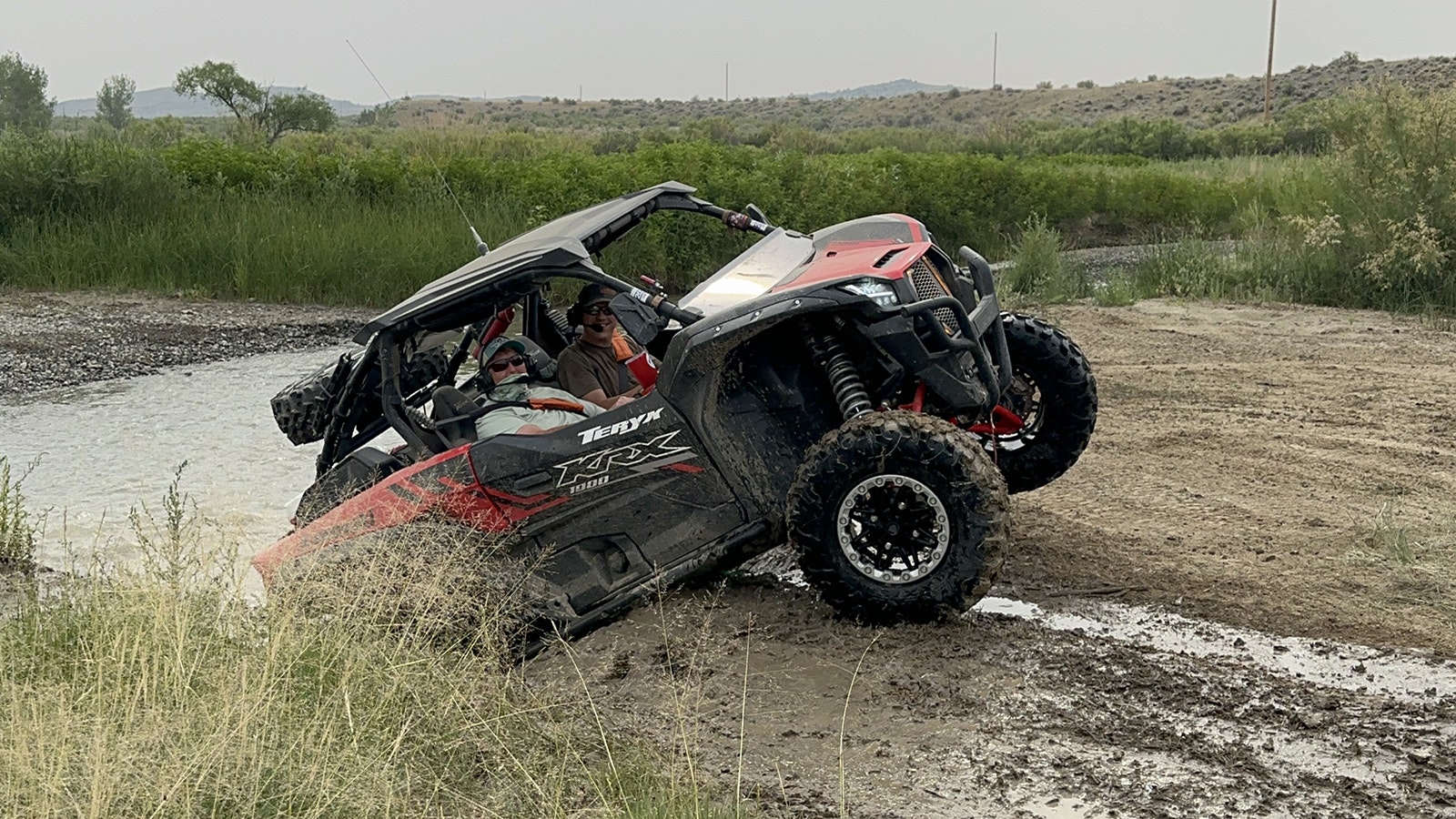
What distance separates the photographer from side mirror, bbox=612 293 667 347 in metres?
5.72

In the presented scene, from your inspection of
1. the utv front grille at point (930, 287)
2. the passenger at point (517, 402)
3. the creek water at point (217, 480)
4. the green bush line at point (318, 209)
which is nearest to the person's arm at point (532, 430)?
the passenger at point (517, 402)

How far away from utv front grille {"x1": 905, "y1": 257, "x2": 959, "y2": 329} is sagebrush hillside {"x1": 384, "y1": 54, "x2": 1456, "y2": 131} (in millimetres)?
62545

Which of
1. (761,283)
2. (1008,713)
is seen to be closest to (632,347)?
(761,283)

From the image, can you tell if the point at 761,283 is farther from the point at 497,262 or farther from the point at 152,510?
the point at 152,510

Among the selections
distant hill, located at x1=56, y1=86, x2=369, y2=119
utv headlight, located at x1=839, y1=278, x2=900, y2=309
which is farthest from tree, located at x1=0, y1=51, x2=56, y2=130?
utv headlight, located at x1=839, y1=278, x2=900, y2=309

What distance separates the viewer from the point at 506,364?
266 inches

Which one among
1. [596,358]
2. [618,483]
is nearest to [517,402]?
[596,358]

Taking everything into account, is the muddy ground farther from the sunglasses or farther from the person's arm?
the sunglasses

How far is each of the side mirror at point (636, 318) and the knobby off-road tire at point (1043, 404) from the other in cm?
205

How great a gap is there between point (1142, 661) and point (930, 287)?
172 cm

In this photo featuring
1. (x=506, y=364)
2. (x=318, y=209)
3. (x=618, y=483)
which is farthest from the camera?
(x=318, y=209)

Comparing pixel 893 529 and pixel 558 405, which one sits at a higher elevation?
pixel 558 405

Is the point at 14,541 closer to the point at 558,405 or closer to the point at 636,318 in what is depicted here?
the point at 558,405

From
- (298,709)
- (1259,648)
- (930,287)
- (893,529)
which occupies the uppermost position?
(930,287)
